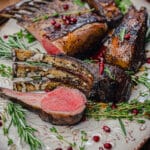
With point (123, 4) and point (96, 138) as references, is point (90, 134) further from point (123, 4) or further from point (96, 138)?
point (123, 4)

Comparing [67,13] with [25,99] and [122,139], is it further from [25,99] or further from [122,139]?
[122,139]

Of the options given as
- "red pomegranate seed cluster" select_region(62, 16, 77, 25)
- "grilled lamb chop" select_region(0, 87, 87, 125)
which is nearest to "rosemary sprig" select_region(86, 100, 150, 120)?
"grilled lamb chop" select_region(0, 87, 87, 125)

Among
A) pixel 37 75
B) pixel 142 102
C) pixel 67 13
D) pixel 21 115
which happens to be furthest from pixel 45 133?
pixel 67 13

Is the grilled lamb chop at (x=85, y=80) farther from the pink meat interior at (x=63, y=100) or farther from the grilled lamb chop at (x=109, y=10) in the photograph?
the grilled lamb chop at (x=109, y=10)

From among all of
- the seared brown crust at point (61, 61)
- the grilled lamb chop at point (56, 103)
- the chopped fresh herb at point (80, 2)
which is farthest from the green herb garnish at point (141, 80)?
the chopped fresh herb at point (80, 2)

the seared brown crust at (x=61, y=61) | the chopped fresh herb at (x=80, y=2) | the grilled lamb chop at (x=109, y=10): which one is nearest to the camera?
the seared brown crust at (x=61, y=61)

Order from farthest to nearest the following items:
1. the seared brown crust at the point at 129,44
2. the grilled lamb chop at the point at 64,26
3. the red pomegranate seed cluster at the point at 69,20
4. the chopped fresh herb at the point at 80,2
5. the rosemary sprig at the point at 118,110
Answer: the chopped fresh herb at the point at 80,2, the red pomegranate seed cluster at the point at 69,20, the grilled lamb chop at the point at 64,26, the seared brown crust at the point at 129,44, the rosemary sprig at the point at 118,110
